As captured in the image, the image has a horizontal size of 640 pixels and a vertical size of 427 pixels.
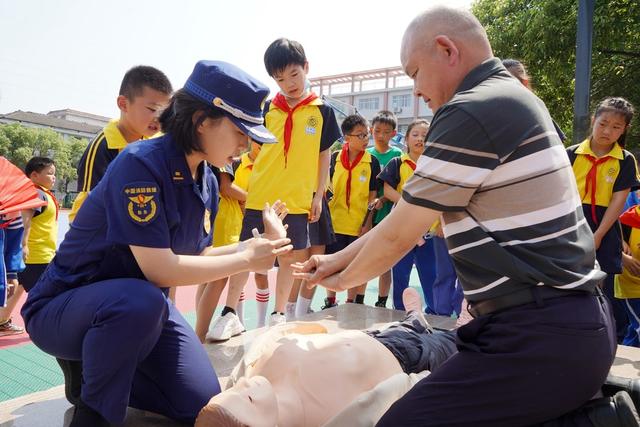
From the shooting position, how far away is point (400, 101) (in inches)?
1932

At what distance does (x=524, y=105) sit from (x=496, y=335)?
0.62 metres

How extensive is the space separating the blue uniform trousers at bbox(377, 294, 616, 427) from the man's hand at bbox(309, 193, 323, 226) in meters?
2.54

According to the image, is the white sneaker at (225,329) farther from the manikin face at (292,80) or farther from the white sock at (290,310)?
the manikin face at (292,80)

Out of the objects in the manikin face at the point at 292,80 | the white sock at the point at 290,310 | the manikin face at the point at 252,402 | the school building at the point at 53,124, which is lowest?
the white sock at the point at 290,310

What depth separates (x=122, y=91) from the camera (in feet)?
9.21

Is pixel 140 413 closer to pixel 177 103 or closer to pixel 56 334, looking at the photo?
pixel 56 334

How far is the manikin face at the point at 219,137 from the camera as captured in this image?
1.96 metres

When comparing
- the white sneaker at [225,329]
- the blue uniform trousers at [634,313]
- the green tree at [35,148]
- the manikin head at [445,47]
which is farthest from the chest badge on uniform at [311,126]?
the green tree at [35,148]

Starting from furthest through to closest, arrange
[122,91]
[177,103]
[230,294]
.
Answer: [230,294] → [122,91] → [177,103]

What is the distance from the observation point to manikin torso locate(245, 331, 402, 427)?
177 cm

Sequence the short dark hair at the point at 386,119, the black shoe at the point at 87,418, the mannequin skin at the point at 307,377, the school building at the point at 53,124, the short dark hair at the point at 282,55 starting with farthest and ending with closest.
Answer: the school building at the point at 53,124 < the short dark hair at the point at 386,119 < the short dark hair at the point at 282,55 < the black shoe at the point at 87,418 < the mannequin skin at the point at 307,377

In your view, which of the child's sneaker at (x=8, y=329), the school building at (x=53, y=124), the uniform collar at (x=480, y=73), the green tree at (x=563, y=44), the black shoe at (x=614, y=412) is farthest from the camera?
the school building at (x=53, y=124)

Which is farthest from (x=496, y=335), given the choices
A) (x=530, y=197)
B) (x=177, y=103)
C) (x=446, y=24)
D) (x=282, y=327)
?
(x=177, y=103)

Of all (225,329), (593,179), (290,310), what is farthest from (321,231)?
(593,179)
